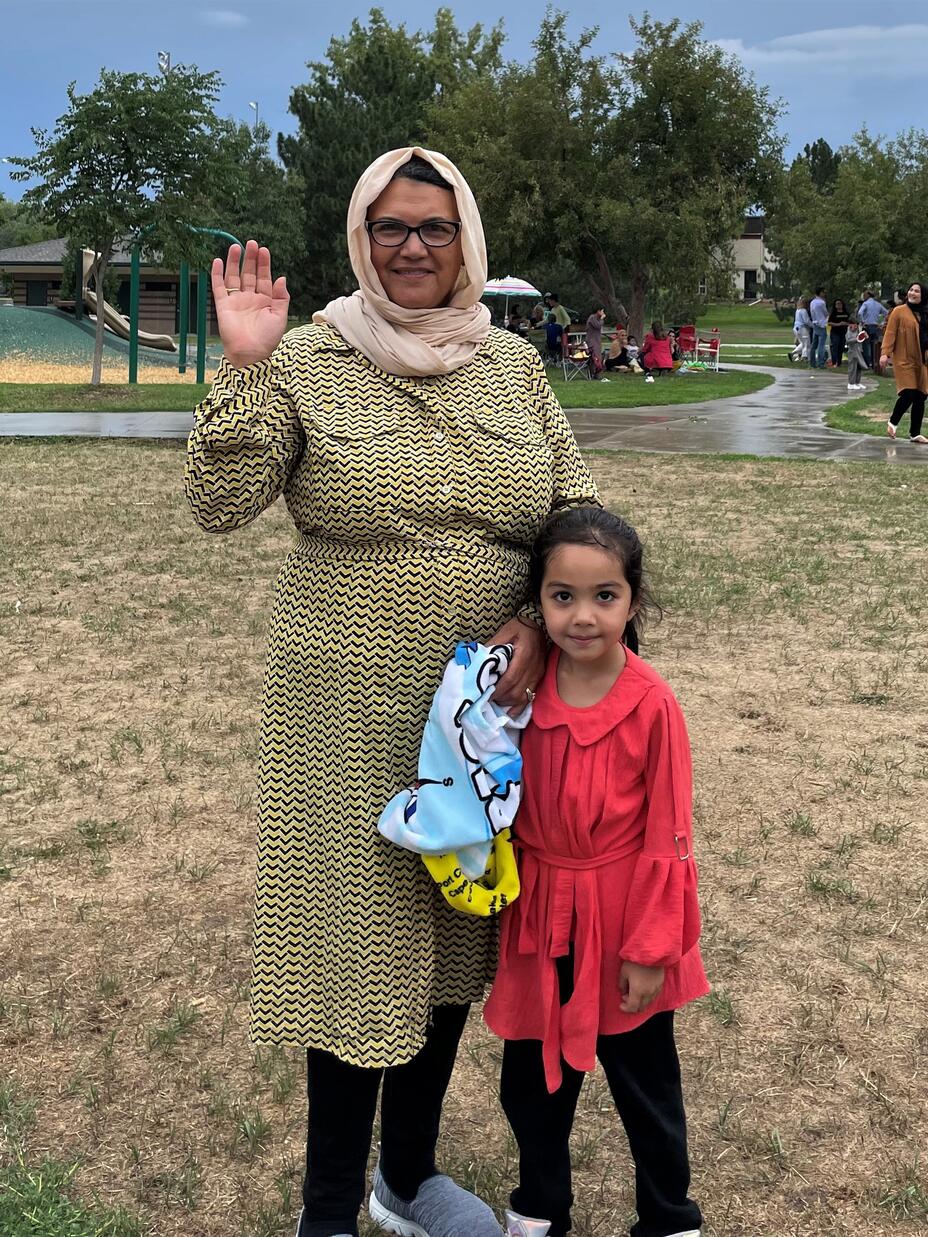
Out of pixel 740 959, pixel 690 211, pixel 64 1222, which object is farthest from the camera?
pixel 690 211

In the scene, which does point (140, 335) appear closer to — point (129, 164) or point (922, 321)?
point (129, 164)

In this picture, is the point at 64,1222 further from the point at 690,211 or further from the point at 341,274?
the point at 341,274

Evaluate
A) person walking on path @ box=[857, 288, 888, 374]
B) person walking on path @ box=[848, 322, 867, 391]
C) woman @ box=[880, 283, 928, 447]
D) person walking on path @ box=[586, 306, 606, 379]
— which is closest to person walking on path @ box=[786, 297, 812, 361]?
person walking on path @ box=[857, 288, 888, 374]

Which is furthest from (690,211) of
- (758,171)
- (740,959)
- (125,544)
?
(740,959)

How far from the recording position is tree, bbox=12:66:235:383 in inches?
833

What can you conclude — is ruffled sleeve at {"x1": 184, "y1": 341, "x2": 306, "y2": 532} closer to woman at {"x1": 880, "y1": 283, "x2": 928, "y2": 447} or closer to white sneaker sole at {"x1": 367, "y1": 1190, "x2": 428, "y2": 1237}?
white sneaker sole at {"x1": 367, "y1": 1190, "x2": 428, "y2": 1237}

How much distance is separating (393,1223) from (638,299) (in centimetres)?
3255

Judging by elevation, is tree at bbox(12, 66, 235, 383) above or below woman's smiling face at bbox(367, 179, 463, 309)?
above

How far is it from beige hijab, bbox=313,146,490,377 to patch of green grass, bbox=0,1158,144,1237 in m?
1.63

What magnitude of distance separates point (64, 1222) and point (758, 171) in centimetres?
3425

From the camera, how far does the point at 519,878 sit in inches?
90.9

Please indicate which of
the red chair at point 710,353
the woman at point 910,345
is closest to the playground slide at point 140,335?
the red chair at point 710,353

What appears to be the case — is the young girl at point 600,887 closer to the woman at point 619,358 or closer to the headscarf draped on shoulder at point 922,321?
the headscarf draped on shoulder at point 922,321

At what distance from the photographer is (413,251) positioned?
7.45 ft
